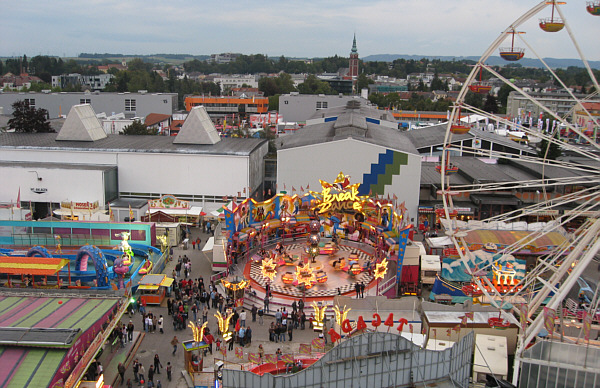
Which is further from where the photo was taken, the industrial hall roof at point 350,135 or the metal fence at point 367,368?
the industrial hall roof at point 350,135

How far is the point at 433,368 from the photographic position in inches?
548

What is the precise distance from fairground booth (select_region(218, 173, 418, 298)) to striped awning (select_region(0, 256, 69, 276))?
7.39m

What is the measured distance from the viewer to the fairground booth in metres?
26.0

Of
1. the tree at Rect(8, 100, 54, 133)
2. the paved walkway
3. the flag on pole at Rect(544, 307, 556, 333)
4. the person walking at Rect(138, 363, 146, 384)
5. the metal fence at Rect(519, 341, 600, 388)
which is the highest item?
the tree at Rect(8, 100, 54, 133)

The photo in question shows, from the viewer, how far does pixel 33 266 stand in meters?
23.6

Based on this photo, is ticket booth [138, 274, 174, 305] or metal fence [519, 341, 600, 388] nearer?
metal fence [519, 341, 600, 388]

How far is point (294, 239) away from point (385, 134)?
11450 millimetres

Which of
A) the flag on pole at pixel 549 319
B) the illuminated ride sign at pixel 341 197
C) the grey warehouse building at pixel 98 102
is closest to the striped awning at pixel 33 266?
the illuminated ride sign at pixel 341 197

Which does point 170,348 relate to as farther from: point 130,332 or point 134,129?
point 134,129

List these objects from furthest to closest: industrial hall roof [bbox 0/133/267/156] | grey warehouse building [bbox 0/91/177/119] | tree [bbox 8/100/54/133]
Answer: grey warehouse building [bbox 0/91/177/119]
tree [bbox 8/100/54/133]
industrial hall roof [bbox 0/133/267/156]

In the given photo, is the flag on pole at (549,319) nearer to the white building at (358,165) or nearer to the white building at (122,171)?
the white building at (358,165)

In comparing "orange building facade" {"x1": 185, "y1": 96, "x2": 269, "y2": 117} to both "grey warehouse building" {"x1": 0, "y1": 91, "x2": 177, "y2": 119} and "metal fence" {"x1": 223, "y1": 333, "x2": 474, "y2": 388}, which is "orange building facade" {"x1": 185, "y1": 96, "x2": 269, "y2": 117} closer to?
"grey warehouse building" {"x1": 0, "y1": 91, "x2": 177, "y2": 119}

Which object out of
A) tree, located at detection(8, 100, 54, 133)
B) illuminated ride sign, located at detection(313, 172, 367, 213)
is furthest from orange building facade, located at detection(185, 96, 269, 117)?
illuminated ride sign, located at detection(313, 172, 367, 213)

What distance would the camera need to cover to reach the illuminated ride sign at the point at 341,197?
28.2m
